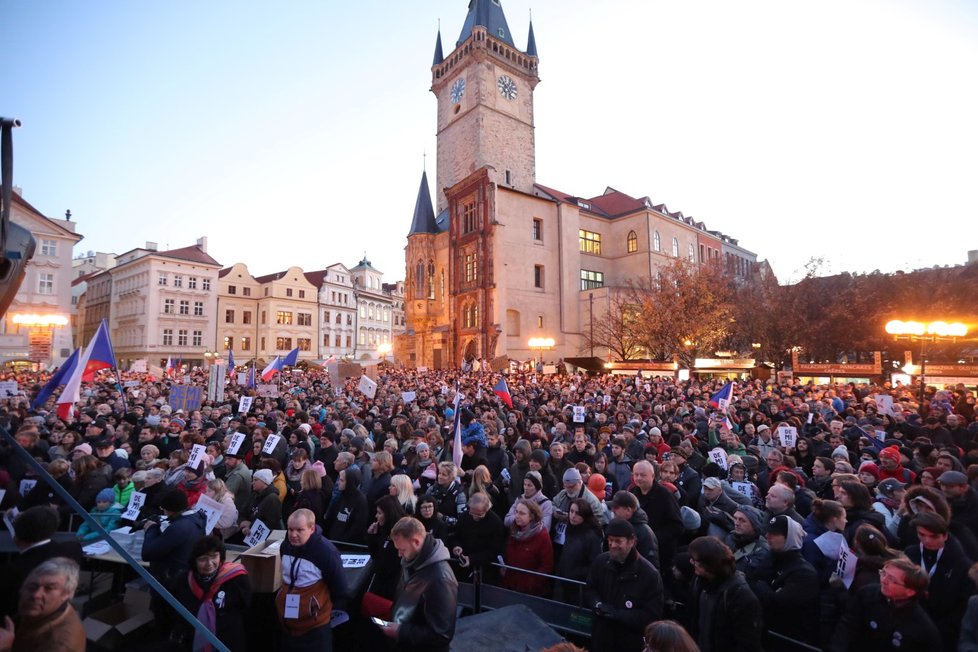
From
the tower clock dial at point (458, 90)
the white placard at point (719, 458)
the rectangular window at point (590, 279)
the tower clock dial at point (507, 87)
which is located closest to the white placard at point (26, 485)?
the white placard at point (719, 458)

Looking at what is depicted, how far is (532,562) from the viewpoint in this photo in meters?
5.21

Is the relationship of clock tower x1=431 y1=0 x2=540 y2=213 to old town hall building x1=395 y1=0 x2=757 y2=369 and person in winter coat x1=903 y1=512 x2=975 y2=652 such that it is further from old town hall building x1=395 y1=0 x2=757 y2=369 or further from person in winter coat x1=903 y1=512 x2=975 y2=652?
person in winter coat x1=903 y1=512 x2=975 y2=652

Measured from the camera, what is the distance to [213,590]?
3.76 meters

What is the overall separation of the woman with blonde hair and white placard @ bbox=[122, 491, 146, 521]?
3.15 meters

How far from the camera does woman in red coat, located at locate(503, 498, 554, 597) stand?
518cm

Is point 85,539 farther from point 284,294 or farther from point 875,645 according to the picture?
point 284,294

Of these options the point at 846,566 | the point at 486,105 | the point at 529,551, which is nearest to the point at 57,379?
the point at 529,551

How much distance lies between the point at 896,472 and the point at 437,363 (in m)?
41.6

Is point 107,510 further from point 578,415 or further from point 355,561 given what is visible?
point 578,415

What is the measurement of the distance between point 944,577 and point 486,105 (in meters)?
50.6

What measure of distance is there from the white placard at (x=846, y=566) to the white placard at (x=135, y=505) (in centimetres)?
721

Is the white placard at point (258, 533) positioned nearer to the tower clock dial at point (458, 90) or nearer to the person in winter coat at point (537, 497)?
the person in winter coat at point (537, 497)

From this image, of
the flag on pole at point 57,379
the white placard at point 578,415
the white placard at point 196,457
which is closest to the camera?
the white placard at point 196,457

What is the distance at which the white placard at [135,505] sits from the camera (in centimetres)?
595
